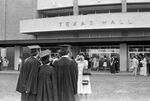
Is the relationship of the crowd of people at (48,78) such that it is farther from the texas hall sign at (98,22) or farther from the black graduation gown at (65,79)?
the texas hall sign at (98,22)

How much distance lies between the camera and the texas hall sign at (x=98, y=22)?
2647cm

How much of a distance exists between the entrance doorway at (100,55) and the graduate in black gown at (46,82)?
2041 cm

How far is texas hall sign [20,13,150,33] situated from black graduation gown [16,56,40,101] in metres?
21.1

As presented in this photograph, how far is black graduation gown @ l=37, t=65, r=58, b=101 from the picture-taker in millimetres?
6066

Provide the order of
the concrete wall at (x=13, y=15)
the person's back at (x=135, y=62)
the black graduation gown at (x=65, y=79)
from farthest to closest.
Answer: the concrete wall at (x=13, y=15) < the person's back at (x=135, y=62) < the black graduation gown at (x=65, y=79)

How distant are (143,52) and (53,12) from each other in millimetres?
13035

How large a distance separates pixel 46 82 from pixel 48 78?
11 cm

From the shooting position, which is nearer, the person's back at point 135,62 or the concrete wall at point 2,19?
the person's back at point 135,62

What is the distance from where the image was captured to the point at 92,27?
2733 cm

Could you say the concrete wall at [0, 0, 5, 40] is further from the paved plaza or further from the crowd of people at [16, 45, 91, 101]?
the crowd of people at [16, 45, 91, 101]

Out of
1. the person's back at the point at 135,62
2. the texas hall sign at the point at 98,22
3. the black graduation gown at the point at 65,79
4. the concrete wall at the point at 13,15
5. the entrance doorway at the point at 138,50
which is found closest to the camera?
the black graduation gown at the point at 65,79

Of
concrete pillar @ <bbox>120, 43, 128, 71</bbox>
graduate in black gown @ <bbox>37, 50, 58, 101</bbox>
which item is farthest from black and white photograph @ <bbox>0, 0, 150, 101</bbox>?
graduate in black gown @ <bbox>37, 50, 58, 101</bbox>

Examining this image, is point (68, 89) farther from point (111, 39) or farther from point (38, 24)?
point (38, 24)

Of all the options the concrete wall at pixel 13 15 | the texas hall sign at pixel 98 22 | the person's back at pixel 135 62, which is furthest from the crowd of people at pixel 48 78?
the concrete wall at pixel 13 15
